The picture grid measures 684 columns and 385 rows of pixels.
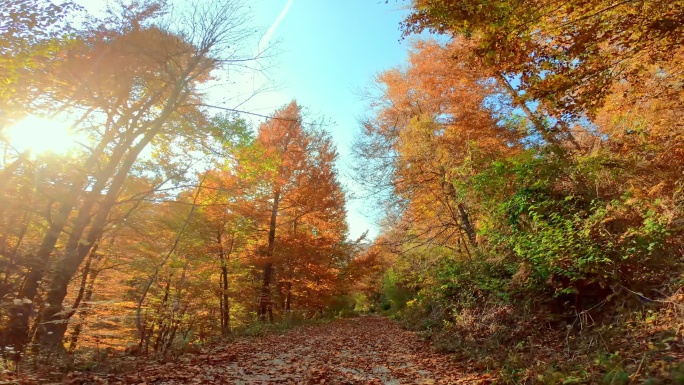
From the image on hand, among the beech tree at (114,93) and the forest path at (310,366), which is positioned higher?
the beech tree at (114,93)

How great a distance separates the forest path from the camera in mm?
4988

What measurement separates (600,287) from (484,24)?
15.2ft

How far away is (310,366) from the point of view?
619 cm

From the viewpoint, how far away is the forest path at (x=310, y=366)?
4.99 meters

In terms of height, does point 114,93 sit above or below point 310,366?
above

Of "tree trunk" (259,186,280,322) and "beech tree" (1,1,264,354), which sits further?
"tree trunk" (259,186,280,322)

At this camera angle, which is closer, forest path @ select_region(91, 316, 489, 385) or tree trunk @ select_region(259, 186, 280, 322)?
forest path @ select_region(91, 316, 489, 385)

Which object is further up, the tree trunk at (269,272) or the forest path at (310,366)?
the tree trunk at (269,272)

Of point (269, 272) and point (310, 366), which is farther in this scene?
point (269, 272)

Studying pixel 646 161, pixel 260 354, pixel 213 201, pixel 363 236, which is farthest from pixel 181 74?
pixel 363 236

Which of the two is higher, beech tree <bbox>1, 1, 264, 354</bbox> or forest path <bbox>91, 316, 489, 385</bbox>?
beech tree <bbox>1, 1, 264, 354</bbox>

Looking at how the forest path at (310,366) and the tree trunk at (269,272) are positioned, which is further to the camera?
the tree trunk at (269,272)

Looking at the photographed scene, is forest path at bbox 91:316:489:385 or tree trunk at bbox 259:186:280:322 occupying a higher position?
tree trunk at bbox 259:186:280:322

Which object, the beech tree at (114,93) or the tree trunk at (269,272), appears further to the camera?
the tree trunk at (269,272)
